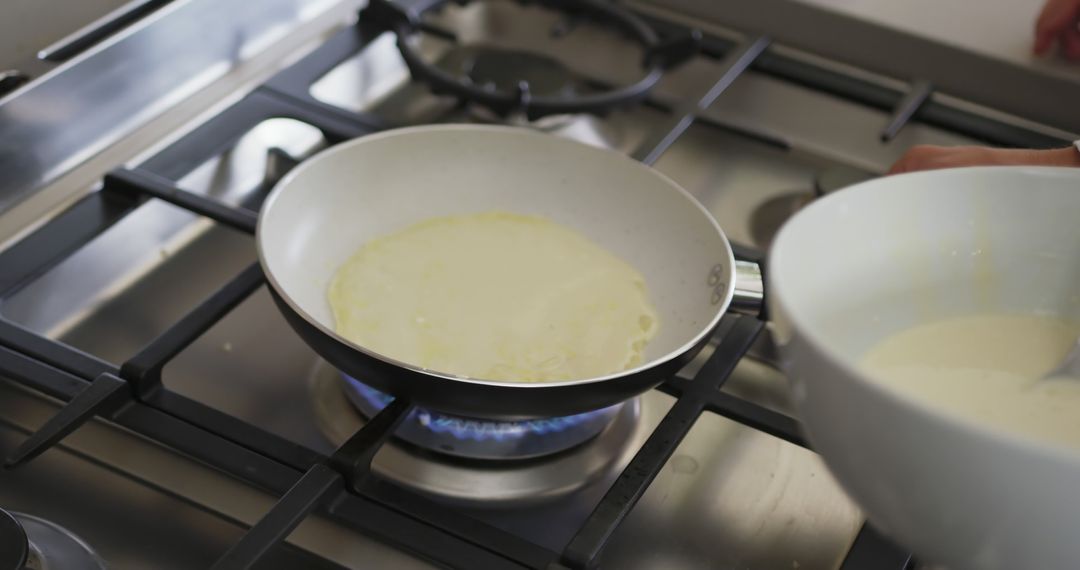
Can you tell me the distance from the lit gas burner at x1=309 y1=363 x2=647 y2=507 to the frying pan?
5 cm

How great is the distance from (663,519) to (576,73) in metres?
0.41

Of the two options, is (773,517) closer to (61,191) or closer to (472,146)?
(472,146)

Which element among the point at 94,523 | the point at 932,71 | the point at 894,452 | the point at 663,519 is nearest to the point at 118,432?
the point at 94,523

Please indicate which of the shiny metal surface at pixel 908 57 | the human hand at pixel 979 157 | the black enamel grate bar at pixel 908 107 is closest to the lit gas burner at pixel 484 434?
the human hand at pixel 979 157

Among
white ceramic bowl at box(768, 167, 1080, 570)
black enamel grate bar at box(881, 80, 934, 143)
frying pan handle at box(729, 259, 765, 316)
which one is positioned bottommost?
black enamel grate bar at box(881, 80, 934, 143)

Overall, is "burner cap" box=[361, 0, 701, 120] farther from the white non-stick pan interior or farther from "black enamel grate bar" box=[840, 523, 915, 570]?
"black enamel grate bar" box=[840, 523, 915, 570]

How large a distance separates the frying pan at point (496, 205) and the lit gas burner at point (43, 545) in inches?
5.6

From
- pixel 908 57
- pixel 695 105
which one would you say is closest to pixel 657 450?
pixel 695 105

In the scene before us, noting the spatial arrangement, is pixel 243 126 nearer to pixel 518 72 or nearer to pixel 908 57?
pixel 518 72

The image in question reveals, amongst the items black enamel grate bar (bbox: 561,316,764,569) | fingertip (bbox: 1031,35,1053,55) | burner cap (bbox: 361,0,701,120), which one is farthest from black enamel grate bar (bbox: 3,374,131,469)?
fingertip (bbox: 1031,35,1053,55)

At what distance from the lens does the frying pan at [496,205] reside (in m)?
0.63

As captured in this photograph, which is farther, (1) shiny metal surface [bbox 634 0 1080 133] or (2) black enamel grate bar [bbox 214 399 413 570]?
(1) shiny metal surface [bbox 634 0 1080 133]

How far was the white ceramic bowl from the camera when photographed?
337 millimetres

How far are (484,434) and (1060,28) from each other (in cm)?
53
